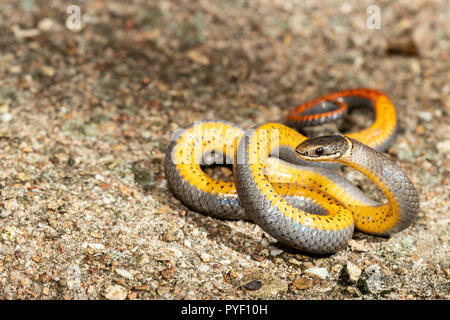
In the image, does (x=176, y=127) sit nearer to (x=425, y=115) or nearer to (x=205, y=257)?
(x=205, y=257)

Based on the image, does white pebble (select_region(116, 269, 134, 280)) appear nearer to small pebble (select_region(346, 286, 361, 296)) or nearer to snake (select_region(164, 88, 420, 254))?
snake (select_region(164, 88, 420, 254))

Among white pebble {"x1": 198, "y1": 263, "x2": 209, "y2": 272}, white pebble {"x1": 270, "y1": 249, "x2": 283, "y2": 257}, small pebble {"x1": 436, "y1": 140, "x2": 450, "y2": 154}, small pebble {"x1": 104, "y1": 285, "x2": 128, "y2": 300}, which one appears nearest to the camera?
small pebble {"x1": 104, "y1": 285, "x2": 128, "y2": 300}

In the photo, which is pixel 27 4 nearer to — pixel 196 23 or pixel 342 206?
pixel 196 23

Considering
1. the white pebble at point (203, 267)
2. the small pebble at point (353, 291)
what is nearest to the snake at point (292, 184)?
the small pebble at point (353, 291)

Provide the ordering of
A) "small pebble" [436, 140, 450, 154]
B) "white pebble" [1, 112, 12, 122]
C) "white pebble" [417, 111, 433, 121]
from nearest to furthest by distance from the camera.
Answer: "white pebble" [1, 112, 12, 122] → "small pebble" [436, 140, 450, 154] → "white pebble" [417, 111, 433, 121]

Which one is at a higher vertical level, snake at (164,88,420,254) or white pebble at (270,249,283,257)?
snake at (164,88,420,254)

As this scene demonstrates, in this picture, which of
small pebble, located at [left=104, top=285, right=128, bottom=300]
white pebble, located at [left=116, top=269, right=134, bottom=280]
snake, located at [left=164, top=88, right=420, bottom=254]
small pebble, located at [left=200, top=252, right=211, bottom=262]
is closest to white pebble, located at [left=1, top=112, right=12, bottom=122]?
snake, located at [left=164, top=88, right=420, bottom=254]

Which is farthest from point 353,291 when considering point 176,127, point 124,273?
point 176,127

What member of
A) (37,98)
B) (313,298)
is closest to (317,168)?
(313,298)
